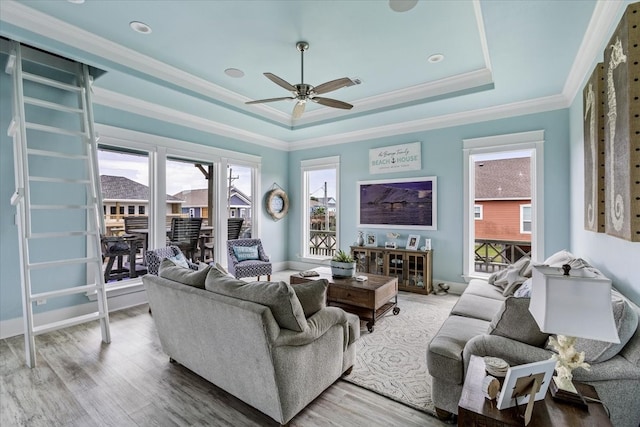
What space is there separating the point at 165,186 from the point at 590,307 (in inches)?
196

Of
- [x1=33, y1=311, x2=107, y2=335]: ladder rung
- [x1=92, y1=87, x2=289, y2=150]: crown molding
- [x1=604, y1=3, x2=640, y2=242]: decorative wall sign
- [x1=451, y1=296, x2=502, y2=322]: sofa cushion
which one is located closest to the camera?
[x1=604, y1=3, x2=640, y2=242]: decorative wall sign

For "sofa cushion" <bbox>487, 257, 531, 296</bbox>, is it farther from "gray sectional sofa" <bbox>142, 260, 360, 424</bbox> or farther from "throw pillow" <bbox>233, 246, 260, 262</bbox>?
"throw pillow" <bbox>233, 246, 260, 262</bbox>

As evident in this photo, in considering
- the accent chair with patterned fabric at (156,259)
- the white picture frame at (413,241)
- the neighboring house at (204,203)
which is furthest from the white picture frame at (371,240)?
the accent chair with patterned fabric at (156,259)

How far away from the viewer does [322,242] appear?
6695 millimetres

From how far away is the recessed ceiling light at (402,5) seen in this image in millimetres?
2506

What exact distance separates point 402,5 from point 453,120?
9.03ft

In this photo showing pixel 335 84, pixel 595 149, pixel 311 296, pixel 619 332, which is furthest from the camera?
pixel 335 84

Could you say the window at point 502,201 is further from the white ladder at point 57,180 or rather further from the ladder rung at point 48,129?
the ladder rung at point 48,129

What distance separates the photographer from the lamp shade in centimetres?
116

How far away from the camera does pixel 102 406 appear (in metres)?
2.07

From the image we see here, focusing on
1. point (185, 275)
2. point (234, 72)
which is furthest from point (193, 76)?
point (185, 275)

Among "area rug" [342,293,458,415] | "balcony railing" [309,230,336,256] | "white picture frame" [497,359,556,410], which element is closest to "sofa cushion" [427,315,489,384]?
"area rug" [342,293,458,415]

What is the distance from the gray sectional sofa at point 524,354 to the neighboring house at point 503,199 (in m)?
6.10

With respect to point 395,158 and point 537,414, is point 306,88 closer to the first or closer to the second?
point 395,158
